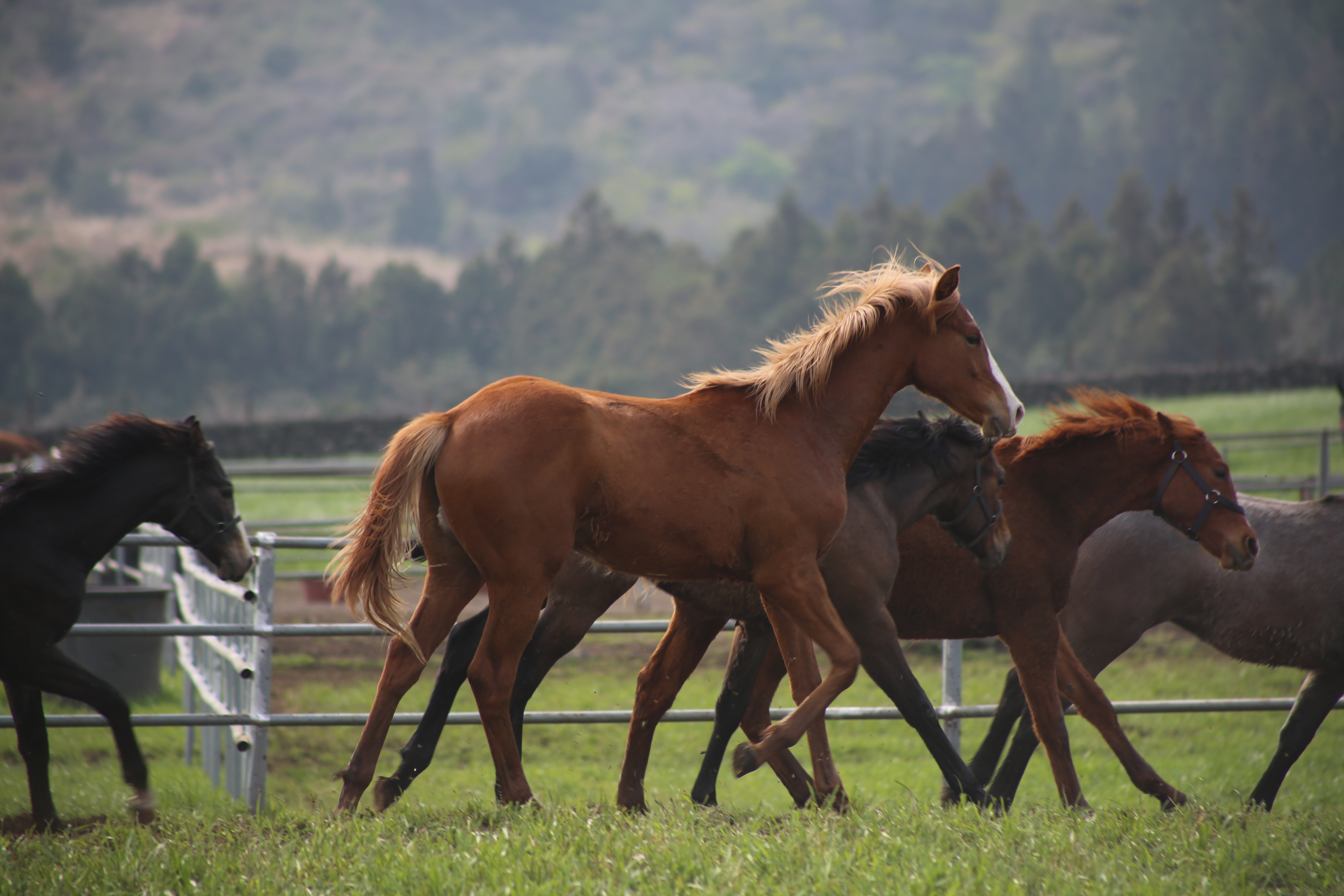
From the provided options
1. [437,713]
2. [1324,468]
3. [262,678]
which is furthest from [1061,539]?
[1324,468]

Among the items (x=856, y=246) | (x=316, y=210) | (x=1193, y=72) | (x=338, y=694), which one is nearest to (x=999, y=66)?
(x=1193, y=72)

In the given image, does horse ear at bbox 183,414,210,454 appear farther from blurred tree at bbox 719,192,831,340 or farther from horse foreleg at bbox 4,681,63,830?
blurred tree at bbox 719,192,831,340

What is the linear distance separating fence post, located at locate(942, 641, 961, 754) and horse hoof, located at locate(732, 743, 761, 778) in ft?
5.99

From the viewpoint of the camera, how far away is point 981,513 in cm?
478

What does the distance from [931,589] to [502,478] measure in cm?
213

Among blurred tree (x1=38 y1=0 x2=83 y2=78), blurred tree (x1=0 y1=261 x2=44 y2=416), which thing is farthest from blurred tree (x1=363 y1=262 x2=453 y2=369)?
blurred tree (x1=38 y1=0 x2=83 y2=78)

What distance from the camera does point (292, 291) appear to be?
8425 centimetres

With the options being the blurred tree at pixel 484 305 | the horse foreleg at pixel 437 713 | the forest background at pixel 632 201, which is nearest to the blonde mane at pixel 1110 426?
the horse foreleg at pixel 437 713

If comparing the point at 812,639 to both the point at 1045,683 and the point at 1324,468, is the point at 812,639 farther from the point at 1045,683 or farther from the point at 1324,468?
the point at 1324,468

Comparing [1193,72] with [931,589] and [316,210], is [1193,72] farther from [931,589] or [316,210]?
[931,589]

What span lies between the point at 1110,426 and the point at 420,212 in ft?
462

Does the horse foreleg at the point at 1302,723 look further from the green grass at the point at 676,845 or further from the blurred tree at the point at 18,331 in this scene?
the blurred tree at the point at 18,331

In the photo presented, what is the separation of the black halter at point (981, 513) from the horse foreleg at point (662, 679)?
105cm

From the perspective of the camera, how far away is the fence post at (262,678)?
5.05 m
